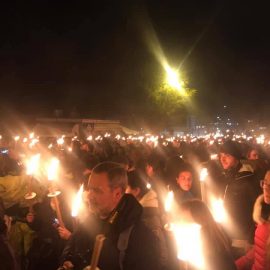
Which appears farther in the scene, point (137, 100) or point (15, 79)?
point (15, 79)

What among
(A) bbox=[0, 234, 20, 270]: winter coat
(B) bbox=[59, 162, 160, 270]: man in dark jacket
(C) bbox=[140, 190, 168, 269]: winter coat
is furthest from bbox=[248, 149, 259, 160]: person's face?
(A) bbox=[0, 234, 20, 270]: winter coat

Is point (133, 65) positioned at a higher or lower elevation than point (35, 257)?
higher

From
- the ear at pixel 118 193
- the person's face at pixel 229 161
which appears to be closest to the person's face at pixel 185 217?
the ear at pixel 118 193

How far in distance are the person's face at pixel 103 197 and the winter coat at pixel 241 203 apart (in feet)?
6.46

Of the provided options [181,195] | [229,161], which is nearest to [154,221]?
[181,195]

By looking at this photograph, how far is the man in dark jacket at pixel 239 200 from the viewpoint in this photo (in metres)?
4.59

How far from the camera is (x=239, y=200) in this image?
480 centimetres

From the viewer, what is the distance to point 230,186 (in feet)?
16.6

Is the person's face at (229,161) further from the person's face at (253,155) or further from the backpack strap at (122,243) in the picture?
the person's face at (253,155)

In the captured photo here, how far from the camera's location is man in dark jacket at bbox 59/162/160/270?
2.82m

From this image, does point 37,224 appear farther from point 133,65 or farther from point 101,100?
point 101,100

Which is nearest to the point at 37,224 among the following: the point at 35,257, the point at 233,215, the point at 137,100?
the point at 35,257

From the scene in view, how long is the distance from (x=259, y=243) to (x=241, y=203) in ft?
4.20

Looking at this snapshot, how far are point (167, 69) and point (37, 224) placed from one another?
2765 cm
